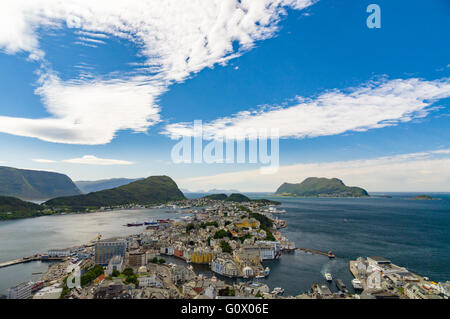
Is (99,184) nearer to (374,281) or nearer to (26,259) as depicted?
(26,259)

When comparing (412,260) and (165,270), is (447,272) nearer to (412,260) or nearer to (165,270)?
(412,260)

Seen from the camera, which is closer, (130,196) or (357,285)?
(357,285)

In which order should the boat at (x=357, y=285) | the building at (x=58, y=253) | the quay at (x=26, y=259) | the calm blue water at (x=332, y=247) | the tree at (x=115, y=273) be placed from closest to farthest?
the boat at (x=357, y=285)
the tree at (x=115, y=273)
the calm blue water at (x=332, y=247)
the quay at (x=26, y=259)
the building at (x=58, y=253)

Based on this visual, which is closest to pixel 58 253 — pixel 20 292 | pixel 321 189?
pixel 20 292

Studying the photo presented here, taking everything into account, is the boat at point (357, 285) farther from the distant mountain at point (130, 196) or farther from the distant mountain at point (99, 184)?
the distant mountain at point (99, 184)

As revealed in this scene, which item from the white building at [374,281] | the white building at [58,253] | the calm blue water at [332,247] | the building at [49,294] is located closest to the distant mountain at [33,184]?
the calm blue water at [332,247]

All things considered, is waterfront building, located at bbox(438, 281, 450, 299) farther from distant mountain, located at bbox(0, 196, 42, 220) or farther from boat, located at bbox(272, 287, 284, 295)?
distant mountain, located at bbox(0, 196, 42, 220)
